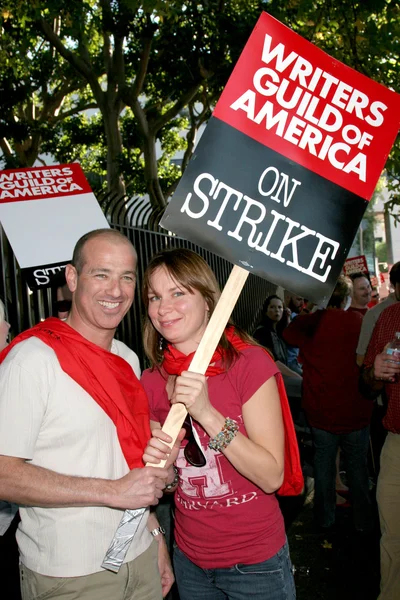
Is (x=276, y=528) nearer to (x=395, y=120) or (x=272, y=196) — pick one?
(x=272, y=196)

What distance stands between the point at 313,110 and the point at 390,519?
2.46m

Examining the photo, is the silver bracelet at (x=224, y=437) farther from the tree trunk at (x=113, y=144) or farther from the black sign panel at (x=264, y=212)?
the tree trunk at (x=113, y=144)

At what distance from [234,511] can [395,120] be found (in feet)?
5.45

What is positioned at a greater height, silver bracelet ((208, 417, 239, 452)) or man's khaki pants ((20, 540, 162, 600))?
silver bracelet ((208, 417, 239, 452))

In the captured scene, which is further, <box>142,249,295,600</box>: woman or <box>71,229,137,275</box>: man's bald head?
<box>71,229,137,275</box>: man's bald head

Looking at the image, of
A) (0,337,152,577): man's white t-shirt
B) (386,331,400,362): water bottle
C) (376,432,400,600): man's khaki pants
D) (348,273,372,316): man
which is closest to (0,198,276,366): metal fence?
(0,337,152,577): man's white t-shirt

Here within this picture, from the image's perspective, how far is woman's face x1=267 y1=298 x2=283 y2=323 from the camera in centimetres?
823

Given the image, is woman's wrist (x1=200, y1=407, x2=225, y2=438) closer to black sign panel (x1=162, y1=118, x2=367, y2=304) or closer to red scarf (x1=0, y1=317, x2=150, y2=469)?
red scarf (x1=0, y1=317, x2=150, y2=469)

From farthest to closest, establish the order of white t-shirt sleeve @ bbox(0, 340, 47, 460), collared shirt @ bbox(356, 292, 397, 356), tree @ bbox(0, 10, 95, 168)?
tree @ bbox(0, 10, 95, 168), collared shirt @ bbox(356, 292, 397, 356), white t-shirt sleeve @ bbox(0, 340, 47, 460)

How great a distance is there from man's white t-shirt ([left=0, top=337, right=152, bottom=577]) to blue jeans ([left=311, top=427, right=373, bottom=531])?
375 cm

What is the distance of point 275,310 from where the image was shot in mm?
8242

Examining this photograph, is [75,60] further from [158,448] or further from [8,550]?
[158,448]

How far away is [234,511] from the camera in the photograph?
244 centimetres

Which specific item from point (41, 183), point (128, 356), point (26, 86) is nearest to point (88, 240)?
point (128, 356)
